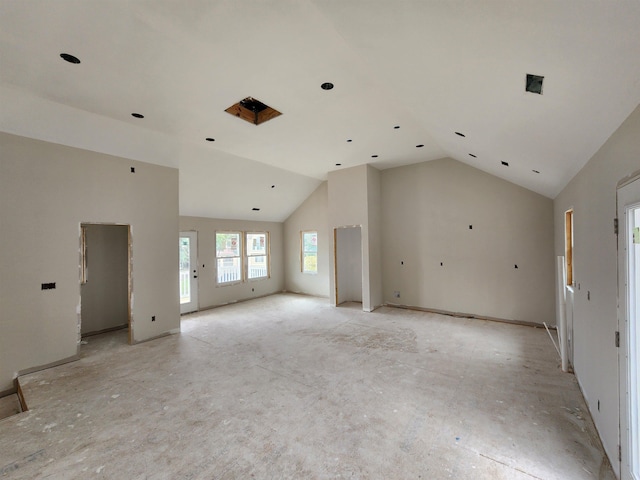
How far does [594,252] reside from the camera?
2.25 meters

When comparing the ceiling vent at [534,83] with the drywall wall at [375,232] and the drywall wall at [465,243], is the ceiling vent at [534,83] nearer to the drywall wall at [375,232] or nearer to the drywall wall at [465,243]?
the drywall wall at [465,243]

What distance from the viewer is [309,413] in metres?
2.57

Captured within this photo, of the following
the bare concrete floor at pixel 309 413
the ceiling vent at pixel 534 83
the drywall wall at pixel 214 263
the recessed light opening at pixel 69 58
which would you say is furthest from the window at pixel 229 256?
the ceiling vent at pixel 534 83

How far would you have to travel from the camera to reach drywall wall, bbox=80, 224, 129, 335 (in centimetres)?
494

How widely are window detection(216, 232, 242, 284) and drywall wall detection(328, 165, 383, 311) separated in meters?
2.83

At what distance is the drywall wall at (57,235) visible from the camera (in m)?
3.34

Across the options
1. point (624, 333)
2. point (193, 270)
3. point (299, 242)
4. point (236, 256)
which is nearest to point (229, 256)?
point (236, 256)

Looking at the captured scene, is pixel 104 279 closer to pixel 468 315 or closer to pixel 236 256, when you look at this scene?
pixel 236 256

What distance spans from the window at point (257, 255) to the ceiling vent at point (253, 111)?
15.1 feet

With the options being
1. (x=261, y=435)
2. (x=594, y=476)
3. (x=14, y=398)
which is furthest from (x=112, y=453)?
(x=594, y=476)

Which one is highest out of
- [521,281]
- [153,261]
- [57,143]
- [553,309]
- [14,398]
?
[57,143]

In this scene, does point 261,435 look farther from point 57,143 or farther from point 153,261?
point 57,143

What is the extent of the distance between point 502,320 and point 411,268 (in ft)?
6.65

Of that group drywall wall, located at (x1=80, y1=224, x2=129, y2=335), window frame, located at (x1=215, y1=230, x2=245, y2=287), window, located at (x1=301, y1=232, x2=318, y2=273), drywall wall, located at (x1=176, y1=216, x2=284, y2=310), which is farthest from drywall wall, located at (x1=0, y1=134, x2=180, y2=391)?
window, located at (x1=301, y1=232, x2=318, y2=273)
